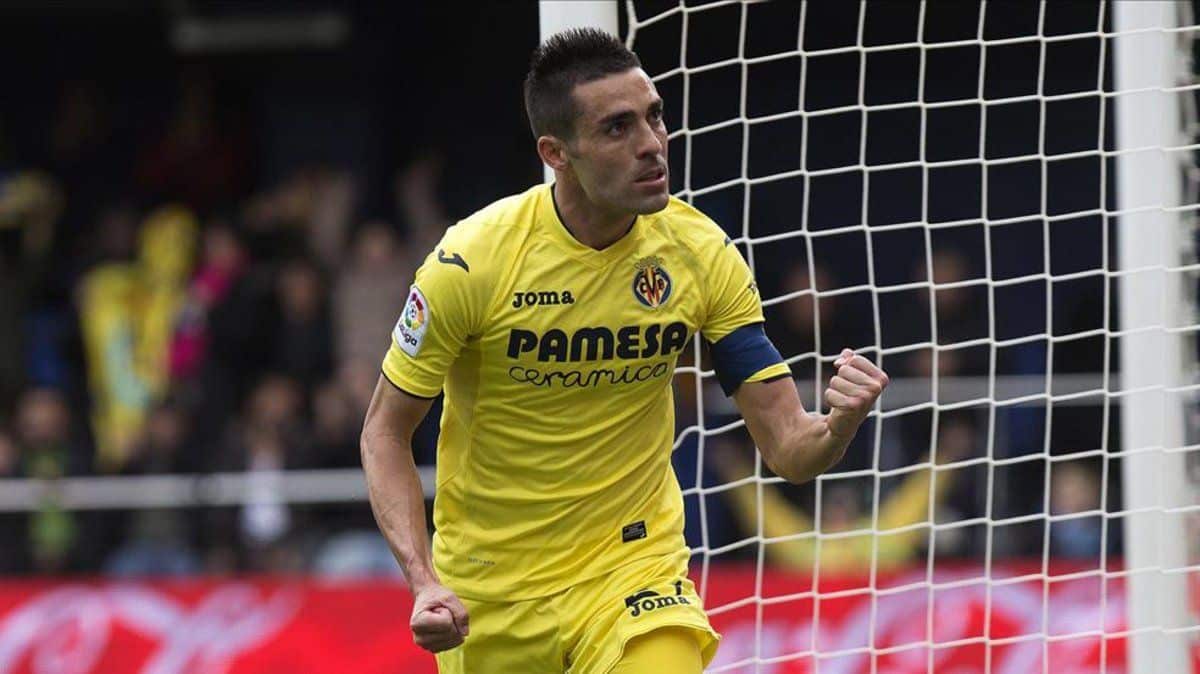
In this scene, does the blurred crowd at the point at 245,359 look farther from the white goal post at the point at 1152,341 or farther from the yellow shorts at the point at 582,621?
the yellow shorts at the point at 582,621

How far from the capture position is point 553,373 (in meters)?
5.03

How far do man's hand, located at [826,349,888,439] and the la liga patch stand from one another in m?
0.96

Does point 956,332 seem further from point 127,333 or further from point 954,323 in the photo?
point 127,333

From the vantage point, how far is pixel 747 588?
8688 millimetres

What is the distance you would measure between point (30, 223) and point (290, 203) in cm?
170

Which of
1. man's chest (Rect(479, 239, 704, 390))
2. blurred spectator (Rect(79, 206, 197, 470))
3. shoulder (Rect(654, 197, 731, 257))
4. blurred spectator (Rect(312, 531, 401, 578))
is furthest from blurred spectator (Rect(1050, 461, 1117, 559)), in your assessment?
man's chest (Rect(479, 239, 704, 390))

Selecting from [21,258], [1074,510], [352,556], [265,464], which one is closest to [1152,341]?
[1074,510]

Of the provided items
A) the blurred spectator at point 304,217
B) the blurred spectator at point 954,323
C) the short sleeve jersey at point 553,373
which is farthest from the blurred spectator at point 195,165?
the short sleeve jersey at point 553,373

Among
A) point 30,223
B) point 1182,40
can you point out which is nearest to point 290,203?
point 30,223

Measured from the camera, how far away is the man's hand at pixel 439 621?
4.54 m

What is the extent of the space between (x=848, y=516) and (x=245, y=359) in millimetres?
3581

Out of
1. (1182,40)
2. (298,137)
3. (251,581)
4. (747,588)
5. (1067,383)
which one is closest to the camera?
(1182,40)

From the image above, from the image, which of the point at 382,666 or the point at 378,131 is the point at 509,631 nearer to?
the point at 382,666

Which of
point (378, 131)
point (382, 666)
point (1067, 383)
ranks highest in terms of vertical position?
point (378, 131)
